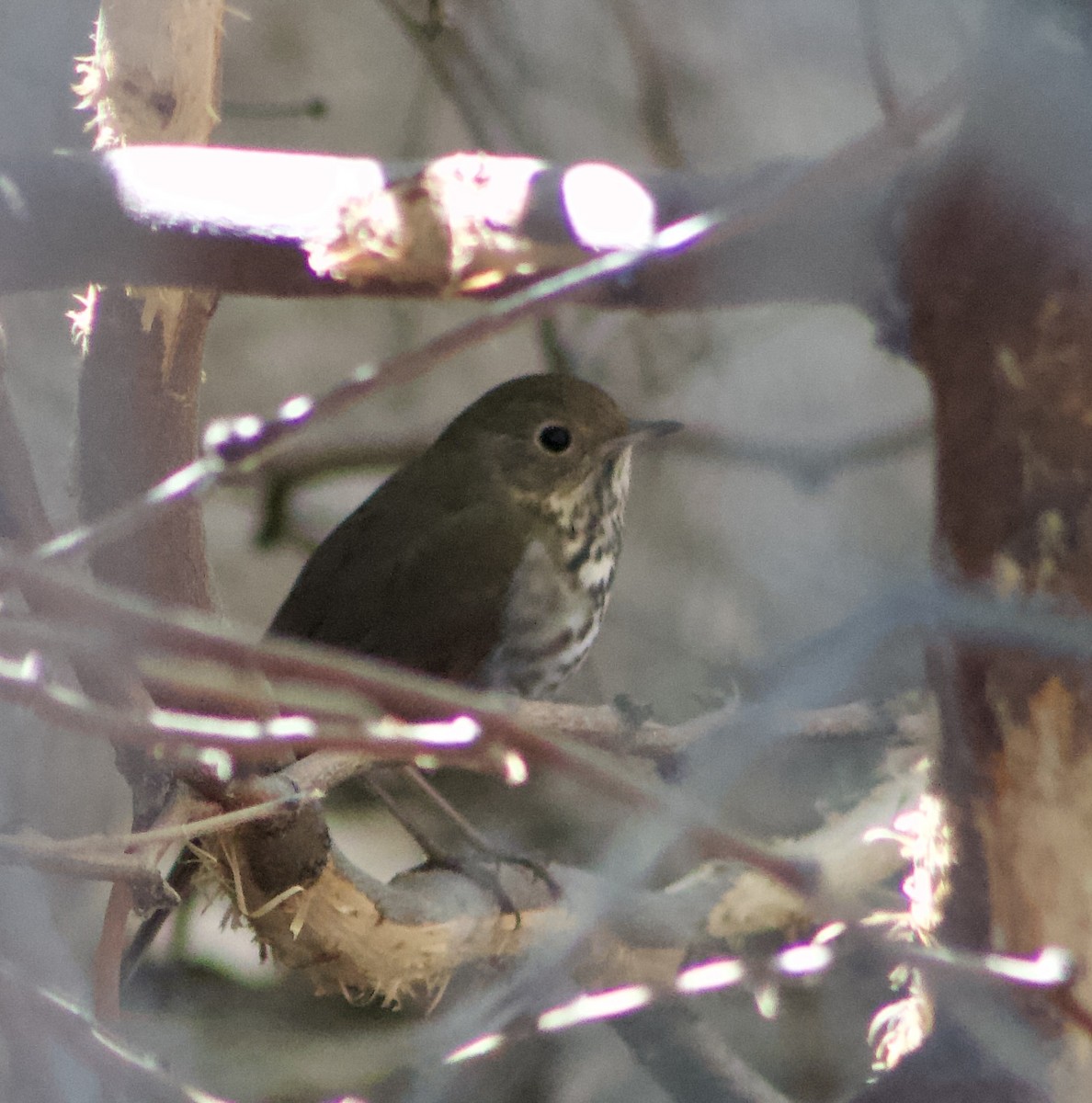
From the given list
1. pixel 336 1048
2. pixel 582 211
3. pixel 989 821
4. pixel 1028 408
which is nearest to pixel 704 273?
pixel 582 211

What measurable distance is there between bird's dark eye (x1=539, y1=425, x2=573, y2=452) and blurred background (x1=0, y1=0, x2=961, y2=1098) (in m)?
0.45

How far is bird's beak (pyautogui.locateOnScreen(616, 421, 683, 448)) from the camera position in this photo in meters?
A: 1.66

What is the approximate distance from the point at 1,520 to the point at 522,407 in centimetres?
92

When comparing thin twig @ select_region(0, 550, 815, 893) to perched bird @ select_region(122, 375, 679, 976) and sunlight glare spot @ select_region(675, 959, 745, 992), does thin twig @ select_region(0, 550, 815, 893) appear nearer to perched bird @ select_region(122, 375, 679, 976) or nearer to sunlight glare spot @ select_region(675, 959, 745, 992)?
sunlight glare spot @ select_region(675, 959, 745, 992)

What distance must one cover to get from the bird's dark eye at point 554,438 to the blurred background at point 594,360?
450mm

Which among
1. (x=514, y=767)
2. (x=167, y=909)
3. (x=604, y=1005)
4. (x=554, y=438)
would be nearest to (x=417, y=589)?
(x=554, y=438)

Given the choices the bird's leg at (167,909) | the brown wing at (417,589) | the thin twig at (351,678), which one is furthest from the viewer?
the brown wing at (417,589)

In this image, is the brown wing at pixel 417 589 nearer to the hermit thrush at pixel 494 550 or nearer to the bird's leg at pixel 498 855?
the hermit thrush at pixel 494 550

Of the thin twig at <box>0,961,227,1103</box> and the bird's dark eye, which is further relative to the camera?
the bird's dark eye

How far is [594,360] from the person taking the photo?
8.00 feet

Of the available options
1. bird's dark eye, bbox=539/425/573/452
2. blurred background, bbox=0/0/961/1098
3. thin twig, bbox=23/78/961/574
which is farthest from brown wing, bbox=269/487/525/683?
thin twig, bbox=23/78/961/574

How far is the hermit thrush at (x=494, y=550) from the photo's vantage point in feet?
4.98

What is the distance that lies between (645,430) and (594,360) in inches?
31.1

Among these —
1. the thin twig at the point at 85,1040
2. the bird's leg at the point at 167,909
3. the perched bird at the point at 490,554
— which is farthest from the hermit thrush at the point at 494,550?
the thin twig at the point at 85,1040
